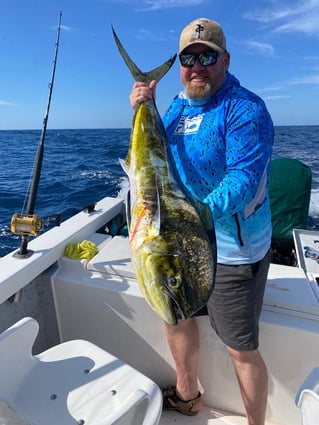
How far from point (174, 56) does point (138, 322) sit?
1.56 metres

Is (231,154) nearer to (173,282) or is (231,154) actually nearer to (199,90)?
(199,90)

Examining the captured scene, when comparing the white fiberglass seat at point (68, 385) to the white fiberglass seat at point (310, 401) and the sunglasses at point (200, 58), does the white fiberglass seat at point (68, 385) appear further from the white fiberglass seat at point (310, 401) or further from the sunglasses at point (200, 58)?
the sunglasses at point (200, 58)

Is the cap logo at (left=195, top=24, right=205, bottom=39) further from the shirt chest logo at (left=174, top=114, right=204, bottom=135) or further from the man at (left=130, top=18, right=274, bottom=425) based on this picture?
the shirt chest logo at (left=174, top=114, right=204, bottom=135)

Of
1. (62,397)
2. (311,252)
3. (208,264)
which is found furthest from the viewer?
(311,252)

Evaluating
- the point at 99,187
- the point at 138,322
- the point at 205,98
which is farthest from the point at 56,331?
the point at 99,187

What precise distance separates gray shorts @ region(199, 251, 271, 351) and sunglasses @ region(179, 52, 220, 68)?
983mm

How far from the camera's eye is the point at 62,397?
1.58m

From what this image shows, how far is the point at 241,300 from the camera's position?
168 centimetres

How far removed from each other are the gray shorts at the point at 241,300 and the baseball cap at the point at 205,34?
106 cm

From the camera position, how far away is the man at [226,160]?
58.7 inches

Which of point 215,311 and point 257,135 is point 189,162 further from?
point 215,311

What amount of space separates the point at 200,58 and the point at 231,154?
534 millimetres

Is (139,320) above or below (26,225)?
below

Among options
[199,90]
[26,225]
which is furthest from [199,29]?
[26,225]
